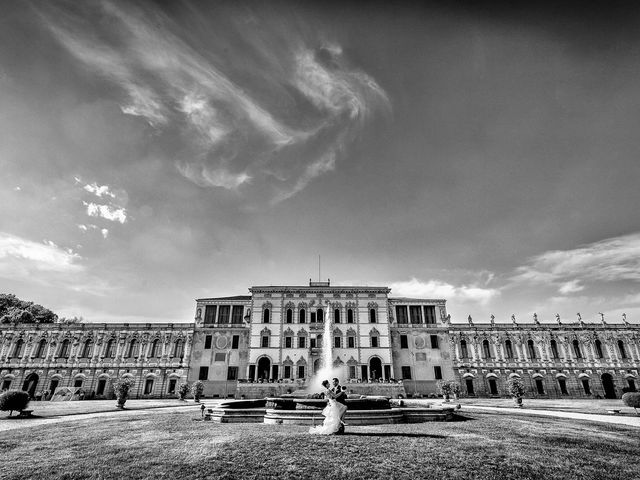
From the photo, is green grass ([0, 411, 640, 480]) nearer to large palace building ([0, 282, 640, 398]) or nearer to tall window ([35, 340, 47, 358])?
large palace building ([0, 282, 640, 398])

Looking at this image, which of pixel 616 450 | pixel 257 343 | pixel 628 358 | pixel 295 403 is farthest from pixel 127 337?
pixel 628 358

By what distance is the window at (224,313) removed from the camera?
151ft

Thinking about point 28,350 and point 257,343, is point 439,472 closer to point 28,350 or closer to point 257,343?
point 257,343

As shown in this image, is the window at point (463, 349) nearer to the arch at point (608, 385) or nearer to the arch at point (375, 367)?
the arch at point (375, 367)

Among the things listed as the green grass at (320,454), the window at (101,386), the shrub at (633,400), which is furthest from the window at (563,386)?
the window at (101,386)

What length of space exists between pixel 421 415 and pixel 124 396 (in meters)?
21.4

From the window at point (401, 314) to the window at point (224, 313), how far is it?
22.7 m

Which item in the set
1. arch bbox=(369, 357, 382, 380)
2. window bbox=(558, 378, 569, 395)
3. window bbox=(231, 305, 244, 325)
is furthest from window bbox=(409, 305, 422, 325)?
window bbox=(231, 305, 244, 325)

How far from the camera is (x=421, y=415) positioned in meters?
16.0

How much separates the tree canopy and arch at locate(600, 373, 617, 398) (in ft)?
264

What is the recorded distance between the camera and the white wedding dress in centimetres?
1115

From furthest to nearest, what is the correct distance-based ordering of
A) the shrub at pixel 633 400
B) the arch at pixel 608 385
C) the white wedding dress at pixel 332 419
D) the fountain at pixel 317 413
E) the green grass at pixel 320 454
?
the arch at pixel 608 385
the shrub at pixel 633 400
the fountain at pixel 317 413
the white wedding dress at pixel 332 419
the green grass at pixel 320 454

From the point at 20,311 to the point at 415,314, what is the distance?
60291 mm

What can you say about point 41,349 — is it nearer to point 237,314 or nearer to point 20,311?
point 20,311
